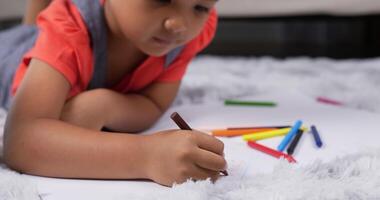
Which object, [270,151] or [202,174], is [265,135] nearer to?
[270,151]

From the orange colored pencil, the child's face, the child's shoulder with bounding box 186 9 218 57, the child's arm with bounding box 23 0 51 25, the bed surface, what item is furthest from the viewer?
the bed surface

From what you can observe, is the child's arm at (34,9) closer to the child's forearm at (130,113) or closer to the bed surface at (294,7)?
the child's forearm at (130,113)

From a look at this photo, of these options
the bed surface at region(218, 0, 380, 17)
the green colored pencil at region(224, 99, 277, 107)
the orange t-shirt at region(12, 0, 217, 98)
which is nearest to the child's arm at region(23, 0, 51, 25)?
the orange t-shirt at region(12, 0, 217, 98)

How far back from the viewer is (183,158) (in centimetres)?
47

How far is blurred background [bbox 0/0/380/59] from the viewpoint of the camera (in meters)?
1.34

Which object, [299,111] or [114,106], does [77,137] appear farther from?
[299,111]

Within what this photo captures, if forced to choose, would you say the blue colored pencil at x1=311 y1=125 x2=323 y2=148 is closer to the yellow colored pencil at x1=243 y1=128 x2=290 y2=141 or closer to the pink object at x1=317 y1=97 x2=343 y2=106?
the yellow colored pencil at x1=243 y1=128 x2=290 y2=141

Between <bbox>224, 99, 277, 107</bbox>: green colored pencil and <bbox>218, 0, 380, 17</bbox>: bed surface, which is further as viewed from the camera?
<bbox>218, 0, 380, 17</bbox>: bed surface

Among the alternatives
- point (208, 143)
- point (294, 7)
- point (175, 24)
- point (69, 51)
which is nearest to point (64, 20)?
point (69, 51)

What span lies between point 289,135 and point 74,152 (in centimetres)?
Answer: 28

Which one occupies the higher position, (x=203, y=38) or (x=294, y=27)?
(x=203, y=38)

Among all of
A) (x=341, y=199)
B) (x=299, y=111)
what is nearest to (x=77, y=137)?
(x=341, y=199)

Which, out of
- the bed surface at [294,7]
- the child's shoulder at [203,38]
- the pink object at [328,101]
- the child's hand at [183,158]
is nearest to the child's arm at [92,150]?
the child's hand at [183,158]

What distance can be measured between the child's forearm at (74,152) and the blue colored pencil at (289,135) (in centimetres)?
20
